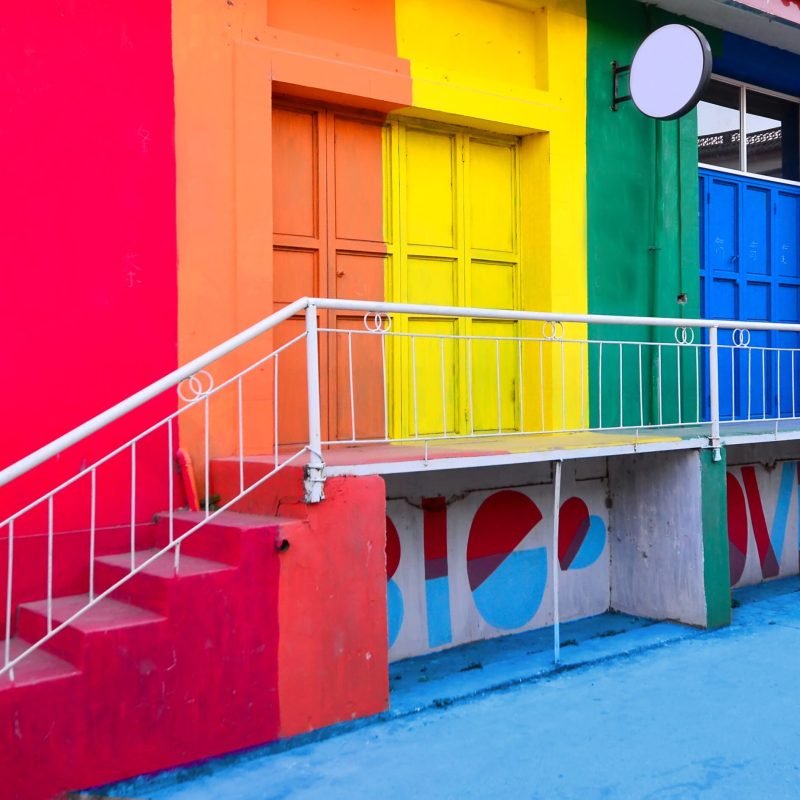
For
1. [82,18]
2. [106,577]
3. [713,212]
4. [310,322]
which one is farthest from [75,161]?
[713,212]

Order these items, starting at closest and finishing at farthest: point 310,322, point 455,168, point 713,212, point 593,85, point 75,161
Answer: point 310,322, point 75,161, point 455,168, point 593,85, point 713,212

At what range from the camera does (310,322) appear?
4.10 metres

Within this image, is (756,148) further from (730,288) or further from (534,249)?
(534,249)

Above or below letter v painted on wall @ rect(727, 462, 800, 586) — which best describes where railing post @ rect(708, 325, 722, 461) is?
above

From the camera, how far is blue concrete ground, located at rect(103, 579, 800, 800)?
3.61 m

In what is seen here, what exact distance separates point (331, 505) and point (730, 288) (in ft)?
16.4

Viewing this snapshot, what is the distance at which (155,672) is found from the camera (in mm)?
3650

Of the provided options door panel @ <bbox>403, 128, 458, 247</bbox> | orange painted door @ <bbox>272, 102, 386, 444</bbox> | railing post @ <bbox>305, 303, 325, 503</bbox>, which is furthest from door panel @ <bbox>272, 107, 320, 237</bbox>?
railing post @ <bbox>305, 303, 325, 503</bbox>

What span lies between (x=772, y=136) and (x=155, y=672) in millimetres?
7191

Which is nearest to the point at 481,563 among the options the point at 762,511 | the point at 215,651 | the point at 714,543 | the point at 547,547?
the point at 547,547

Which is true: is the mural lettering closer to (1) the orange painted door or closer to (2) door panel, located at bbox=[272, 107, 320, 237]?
(1) the orange painted door

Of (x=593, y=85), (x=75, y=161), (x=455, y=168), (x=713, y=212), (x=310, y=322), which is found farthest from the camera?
(x=713, y=212)

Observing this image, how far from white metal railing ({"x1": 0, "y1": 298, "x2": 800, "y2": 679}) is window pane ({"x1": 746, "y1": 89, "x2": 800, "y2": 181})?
1519 mm

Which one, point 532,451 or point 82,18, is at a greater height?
point 82,18
